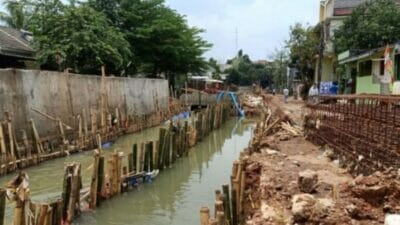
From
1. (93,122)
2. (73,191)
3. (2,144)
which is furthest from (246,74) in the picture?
(73,191)

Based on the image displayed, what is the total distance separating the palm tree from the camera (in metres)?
31.1

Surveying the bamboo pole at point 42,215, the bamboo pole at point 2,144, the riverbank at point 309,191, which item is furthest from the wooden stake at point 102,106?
the bamboo pole at point 42,215

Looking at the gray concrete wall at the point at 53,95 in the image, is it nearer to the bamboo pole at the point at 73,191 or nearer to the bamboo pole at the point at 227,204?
the bamboo pole at the point at 73,191

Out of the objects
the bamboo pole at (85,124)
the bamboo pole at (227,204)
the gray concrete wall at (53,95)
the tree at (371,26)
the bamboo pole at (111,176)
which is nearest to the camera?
the bamboo pole at (227,204)

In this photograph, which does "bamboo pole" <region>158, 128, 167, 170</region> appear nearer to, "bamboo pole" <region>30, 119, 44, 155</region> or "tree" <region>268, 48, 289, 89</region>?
"bamboo pole" <region>30, 119, 44, 155</region>

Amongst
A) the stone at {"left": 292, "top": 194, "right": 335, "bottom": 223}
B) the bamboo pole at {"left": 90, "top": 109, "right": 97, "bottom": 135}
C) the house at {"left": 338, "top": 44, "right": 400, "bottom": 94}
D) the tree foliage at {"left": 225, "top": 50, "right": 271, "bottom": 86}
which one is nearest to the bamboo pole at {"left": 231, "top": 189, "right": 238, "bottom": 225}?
the stone at {"left": 292, "top": 194, "right": 335, "bottom": 223}

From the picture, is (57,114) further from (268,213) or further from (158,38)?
(158,38)

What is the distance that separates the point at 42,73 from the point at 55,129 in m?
1.94

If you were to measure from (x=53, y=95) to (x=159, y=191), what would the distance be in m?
6.13

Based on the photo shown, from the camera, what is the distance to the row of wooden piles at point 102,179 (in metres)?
7.34

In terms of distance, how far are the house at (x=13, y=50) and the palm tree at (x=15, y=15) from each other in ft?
17.5

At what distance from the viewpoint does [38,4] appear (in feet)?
87.8

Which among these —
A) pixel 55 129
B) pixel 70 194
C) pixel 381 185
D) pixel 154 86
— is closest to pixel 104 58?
pixel 154 86

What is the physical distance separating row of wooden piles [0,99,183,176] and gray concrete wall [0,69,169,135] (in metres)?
0.23
